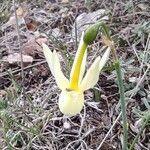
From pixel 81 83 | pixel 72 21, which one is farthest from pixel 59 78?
pixel 72 21

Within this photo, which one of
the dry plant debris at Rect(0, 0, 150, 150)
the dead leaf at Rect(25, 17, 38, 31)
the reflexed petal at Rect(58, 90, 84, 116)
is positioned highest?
the reflexed petal at Rect(58, 90, 84, 116)

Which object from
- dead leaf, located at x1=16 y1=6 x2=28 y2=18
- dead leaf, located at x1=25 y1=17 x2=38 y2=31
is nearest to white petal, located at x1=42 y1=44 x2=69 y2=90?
dead leaf, located at x1=25 y1=17 x2=38 y2=31

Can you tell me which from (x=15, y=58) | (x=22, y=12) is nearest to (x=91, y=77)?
(x=15, y=58)

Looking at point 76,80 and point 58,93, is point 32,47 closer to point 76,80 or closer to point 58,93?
point 58,93

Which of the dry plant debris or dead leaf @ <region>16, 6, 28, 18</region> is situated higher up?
dead leaf @ <region>16, 6, 28, 18</region>

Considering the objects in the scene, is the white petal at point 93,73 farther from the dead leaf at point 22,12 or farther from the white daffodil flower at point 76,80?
the dead leaf at point 22,12

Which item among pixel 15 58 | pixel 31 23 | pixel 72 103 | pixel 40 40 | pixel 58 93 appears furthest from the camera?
pixel 31 23

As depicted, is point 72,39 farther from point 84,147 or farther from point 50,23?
point 84,147

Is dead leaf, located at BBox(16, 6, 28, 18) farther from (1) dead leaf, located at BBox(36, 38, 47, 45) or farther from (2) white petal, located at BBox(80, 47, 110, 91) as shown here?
(2) white petal, located at BBox(80, 47, 110, 91)

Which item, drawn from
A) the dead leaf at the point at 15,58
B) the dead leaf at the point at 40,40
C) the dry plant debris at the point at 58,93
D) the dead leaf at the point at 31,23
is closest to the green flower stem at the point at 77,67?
the dry plant debris at the point at 58,93
